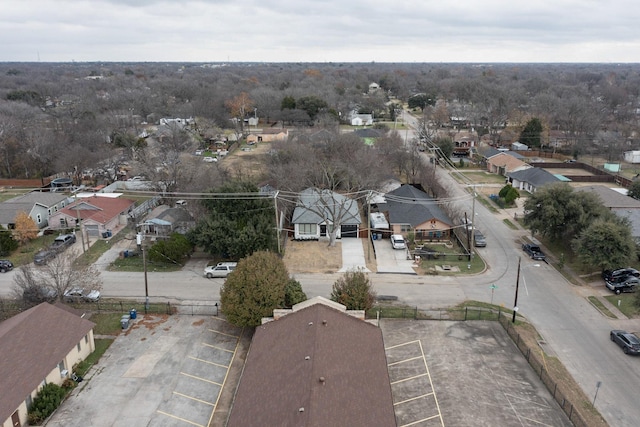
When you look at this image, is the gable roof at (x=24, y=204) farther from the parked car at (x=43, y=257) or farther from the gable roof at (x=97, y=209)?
the parked car at (x=43, y=257)

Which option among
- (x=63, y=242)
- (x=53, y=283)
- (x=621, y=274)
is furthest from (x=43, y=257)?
(x=621, y=274)

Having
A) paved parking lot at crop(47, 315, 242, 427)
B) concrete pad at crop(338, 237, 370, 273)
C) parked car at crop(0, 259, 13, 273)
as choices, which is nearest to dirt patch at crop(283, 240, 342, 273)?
concrete pad at crop(338, 237, 370, 273)

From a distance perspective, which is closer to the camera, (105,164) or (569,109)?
(105,164)

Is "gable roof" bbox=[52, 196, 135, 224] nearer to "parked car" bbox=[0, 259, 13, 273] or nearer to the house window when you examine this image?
"parked car" bbox=[0, 259, 13, 273]

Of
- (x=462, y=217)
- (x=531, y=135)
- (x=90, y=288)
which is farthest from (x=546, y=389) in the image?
(x=531, y=135)

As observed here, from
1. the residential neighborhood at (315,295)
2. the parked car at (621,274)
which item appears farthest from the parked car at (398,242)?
the parked car at (621,274)

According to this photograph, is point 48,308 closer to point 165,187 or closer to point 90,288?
point 90,288
